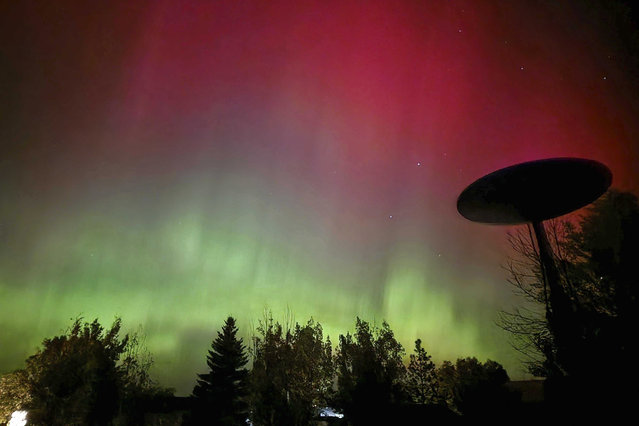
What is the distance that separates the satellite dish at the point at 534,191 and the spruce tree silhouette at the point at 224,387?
32.2 meters

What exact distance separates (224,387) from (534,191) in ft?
125

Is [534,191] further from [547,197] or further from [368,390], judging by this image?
[368,390]

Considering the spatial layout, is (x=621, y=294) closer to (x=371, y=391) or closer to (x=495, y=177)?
(x=495, y=177)

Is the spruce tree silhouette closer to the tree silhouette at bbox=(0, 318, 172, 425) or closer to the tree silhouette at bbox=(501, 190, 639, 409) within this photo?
the tree silhouette at bbox=(0, 318, 172, 425)

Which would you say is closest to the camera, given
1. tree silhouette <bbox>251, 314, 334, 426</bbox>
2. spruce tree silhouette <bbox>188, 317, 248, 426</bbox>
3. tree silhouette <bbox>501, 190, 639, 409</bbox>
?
tree silhouette <bbox>501, 190, 639, 409</bbox>

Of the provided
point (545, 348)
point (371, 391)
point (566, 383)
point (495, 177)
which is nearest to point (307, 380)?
point (371, 391)

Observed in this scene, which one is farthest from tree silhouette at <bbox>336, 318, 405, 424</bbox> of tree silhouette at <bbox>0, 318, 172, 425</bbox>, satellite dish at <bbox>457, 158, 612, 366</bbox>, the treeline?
tree silhouette at <bbox>0, 318, 172, 425</bbox>

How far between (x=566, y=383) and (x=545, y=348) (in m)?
6.28

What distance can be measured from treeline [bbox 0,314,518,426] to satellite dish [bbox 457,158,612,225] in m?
9.85

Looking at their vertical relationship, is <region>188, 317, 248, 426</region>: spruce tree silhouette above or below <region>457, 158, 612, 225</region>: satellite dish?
below

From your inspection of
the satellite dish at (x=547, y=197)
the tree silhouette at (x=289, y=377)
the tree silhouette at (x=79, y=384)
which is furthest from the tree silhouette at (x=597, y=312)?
the tree silhouette at (x=79, y=384)

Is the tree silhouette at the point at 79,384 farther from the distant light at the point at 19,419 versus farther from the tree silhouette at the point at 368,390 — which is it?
the tree silhouette at the point at 368,390

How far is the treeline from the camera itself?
21.0 meters

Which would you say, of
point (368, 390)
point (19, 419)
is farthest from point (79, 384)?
point (368, 390)
